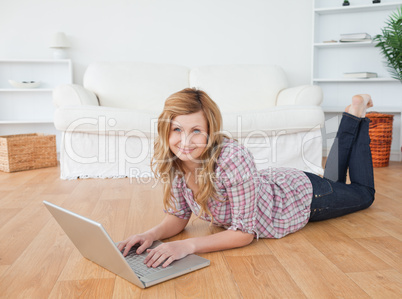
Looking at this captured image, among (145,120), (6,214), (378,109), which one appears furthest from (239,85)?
(6,214)

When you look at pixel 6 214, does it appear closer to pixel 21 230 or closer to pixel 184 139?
pixel 21 230

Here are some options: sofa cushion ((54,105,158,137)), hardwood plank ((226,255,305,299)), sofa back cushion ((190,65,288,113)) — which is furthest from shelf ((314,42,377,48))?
hardwood plank ((226,255,305,299))

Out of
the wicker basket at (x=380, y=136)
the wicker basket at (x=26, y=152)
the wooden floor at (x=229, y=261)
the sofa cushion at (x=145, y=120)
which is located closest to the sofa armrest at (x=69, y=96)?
the sofa cushion at (x=145, y=120)

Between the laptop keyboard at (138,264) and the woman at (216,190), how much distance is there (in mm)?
17

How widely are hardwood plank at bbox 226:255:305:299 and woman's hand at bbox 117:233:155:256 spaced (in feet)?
0.94

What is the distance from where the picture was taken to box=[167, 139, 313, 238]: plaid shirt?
1.44 metres

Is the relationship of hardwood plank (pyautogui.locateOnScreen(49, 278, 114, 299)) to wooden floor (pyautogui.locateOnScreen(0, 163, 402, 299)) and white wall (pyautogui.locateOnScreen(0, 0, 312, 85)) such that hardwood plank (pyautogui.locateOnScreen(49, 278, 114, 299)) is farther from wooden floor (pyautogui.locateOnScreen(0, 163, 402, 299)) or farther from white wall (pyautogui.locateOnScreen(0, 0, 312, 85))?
white wall (pyautogui.locateOnScreen(0, 0, 312, 85))

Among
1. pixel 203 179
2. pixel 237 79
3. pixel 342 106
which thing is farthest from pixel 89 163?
pixel 342 106

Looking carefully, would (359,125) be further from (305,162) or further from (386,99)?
(386,99)

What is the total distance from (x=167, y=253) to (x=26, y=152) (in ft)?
7.78

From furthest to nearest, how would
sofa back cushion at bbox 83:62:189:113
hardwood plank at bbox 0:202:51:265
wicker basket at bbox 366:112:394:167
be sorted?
sofa back cushion at bbox 83:62:189:113, wicker basket at bbox 366:112:394:167, hardwood plank at bbox 0:202:51:265

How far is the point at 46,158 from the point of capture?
3.45 metres

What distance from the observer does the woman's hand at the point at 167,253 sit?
1331 millimetres

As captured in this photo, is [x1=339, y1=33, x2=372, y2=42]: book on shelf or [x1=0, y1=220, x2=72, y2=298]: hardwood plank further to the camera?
[x1=339, y1=33, x2=372, y2=42]: book on shelf
